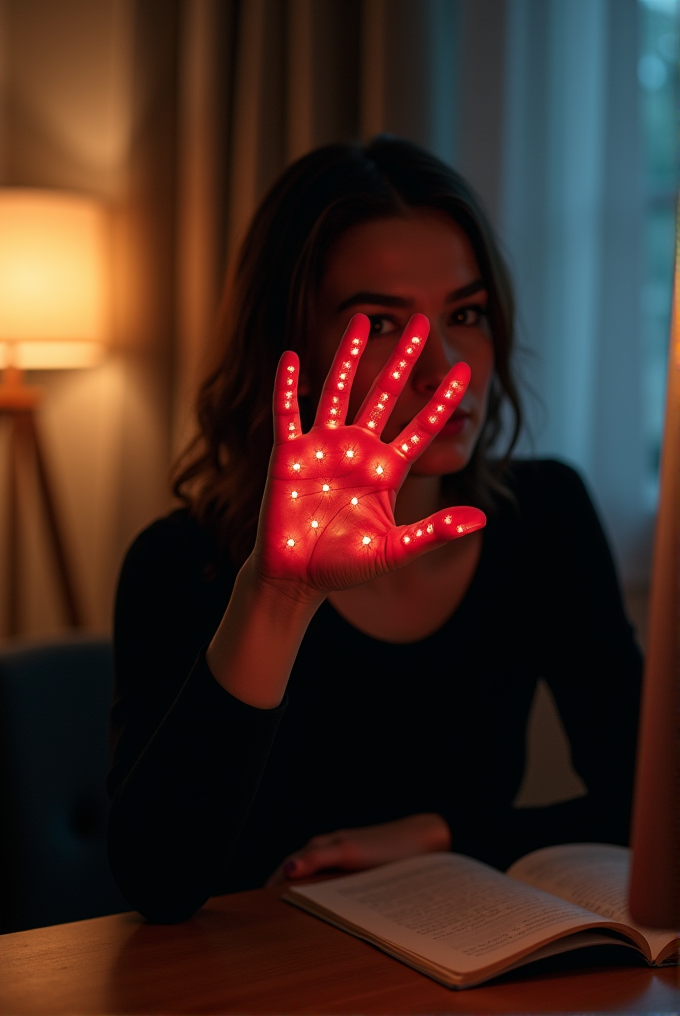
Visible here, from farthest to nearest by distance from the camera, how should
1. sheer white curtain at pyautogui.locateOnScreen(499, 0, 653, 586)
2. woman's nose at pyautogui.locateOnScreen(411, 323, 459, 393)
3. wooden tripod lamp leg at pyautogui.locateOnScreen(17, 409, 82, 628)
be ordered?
wooden tripod lamp leg at pyautogui.locateOnScreen(17, 409, 82, 628) → sheer white curtain at pyautogui.locateOnScreen(499, 0, 653, 586) → woman's nose at pyautogui.locateOnScreen(411, 323, 459, 393)

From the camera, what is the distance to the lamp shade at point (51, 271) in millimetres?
2258

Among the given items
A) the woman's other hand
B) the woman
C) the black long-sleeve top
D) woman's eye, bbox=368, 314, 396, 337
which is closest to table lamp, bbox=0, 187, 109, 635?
the woman

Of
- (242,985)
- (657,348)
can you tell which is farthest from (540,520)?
(242,985)

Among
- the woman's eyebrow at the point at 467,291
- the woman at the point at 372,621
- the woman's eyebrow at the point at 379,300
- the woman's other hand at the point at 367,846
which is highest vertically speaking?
the woman's eyebrow at the point at 467,291

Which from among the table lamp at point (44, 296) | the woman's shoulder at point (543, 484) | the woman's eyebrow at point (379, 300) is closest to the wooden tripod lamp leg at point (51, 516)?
the table lamp at point (44, 296)

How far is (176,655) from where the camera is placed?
1.12m

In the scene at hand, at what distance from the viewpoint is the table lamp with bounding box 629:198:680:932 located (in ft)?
1.91

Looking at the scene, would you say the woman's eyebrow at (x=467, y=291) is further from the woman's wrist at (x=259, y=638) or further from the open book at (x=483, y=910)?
the open book at (x=483, y=910)

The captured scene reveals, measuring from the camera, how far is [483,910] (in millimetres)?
859

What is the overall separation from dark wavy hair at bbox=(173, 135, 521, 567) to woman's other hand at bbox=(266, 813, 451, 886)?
339 millimetres

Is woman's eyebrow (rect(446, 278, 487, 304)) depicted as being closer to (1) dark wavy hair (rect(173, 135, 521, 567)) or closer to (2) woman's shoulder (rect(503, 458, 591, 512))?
(1) dark wavy hair (rect(173, 135, 521, 567))

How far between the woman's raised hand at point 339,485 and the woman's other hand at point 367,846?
1.00ft

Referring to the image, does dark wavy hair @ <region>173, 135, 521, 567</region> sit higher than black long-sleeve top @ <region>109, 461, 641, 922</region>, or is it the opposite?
dark wavy hair @ <region>173, 135, 521, 567</region>

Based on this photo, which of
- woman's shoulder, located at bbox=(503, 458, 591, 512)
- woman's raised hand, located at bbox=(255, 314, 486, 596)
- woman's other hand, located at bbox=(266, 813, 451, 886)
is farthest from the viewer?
woman's shoulder, located at bbox=(503, 458, 591, 512)
